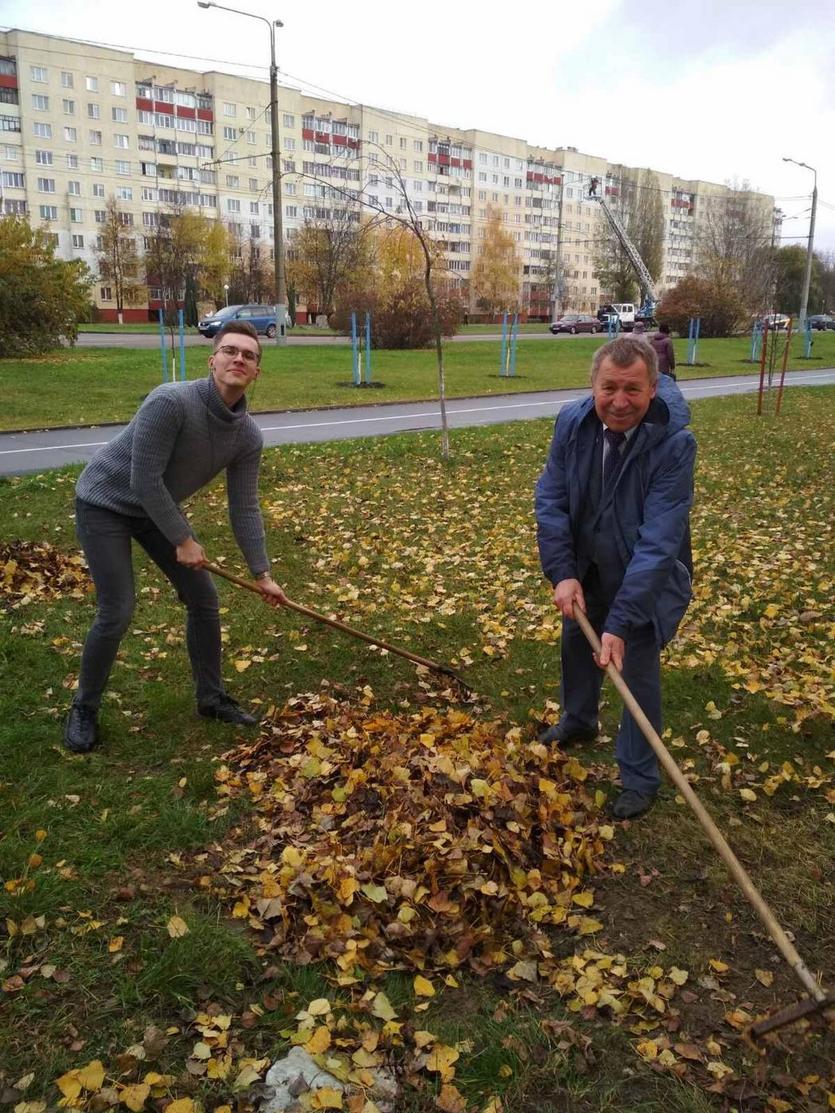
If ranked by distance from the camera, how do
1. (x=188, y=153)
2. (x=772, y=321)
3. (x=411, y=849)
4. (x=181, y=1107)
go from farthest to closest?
1. (x=188, y=153)
2. (x=772, y=321)
3. (x=411, y=849)
4. (x=181, y=1107)

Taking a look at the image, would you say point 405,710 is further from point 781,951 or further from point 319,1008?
point 781,951

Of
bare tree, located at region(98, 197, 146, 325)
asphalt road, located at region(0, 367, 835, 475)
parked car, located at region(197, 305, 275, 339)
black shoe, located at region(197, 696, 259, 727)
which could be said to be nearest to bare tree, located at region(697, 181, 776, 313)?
parked car, located at region(197, 305, 275, 339)

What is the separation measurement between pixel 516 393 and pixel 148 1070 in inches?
736

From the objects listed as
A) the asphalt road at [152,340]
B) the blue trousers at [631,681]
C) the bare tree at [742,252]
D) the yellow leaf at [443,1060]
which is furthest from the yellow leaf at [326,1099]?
the bare tree at [742,252]

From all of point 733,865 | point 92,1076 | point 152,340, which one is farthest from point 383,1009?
point 152,340

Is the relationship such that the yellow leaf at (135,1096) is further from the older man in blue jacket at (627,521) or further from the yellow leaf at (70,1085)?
the older man in blue jacket at (627,521)

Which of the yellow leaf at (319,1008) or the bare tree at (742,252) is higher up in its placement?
the bare tree at (742,252)

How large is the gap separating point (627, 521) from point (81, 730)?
8.63ft

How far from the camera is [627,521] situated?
11.4ft

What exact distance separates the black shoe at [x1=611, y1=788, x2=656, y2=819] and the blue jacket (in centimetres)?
66

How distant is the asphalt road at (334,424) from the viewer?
1098 cm

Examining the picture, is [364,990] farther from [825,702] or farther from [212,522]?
[212,522]

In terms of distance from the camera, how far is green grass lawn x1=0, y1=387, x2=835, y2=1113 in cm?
247

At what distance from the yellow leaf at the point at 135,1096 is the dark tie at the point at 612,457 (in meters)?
2.51
